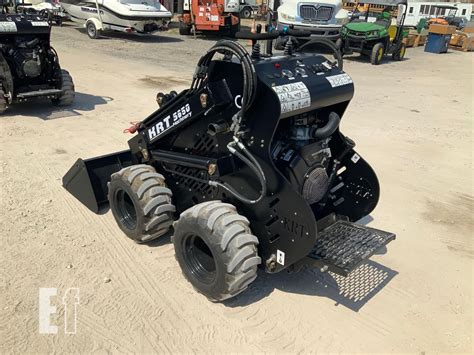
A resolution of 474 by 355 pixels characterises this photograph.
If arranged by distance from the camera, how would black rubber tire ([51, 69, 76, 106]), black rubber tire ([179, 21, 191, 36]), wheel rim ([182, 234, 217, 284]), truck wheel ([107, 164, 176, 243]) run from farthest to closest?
black rubber tire ([179, 21, 191, 36]) < black rubber tire ([51, 69, 76, 106]) < truck wheel ([107, 164, 176, 243]) < wheel rim ([182, 234, 217, 284])

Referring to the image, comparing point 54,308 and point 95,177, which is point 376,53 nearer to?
point 95,177

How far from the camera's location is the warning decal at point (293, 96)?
10.1 ft

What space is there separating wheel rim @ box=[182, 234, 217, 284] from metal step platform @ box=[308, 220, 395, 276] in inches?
31.2

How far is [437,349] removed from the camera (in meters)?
3.08

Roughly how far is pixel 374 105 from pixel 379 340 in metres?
7.40

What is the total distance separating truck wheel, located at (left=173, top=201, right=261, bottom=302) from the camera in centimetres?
304

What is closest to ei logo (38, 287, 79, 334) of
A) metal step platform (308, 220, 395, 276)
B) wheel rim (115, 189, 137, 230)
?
wheel rim (115, 189, 137, 230)

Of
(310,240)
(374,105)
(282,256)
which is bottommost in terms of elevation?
(374,105)

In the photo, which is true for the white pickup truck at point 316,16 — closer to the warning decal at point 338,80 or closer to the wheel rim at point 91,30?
the wheel rim at point 91,30

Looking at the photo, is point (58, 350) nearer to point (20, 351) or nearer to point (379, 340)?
point (20, 351)

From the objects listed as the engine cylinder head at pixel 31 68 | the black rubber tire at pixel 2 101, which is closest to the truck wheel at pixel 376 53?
the engine cylinder head at pixel 31 68

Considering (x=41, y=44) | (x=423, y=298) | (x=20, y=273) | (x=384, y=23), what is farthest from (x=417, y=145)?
(x=384, y=23)

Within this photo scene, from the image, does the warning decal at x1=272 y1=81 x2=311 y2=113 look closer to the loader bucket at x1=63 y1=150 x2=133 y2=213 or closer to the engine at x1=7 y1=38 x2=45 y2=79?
the loader bucket at x1=63 y1=150 x2=133 y2=213

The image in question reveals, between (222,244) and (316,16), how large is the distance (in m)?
14.7
